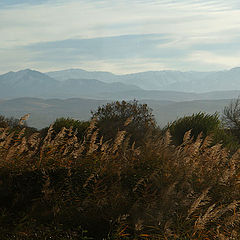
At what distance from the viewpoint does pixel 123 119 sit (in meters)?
18.1

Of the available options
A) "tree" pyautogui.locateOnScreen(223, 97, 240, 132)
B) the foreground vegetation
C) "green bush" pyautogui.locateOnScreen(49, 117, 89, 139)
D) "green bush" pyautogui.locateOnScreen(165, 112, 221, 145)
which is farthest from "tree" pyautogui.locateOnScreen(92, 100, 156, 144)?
the foreground vegetation

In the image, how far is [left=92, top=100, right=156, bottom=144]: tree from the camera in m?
16.0

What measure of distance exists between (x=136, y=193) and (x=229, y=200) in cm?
171

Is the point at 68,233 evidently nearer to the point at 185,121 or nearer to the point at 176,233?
the point at 176,233

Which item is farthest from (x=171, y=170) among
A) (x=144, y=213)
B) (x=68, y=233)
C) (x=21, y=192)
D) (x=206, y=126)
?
(x=206, y=126)

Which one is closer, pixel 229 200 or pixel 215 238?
pixel 215 238

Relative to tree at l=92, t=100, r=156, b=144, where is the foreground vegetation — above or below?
below

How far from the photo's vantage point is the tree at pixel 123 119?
52.6 ft

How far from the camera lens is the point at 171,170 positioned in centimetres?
707

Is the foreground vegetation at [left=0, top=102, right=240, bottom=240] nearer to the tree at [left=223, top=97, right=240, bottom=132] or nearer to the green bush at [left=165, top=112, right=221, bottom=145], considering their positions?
the green bush at [left=165, top=112, right=221, bottom=145]

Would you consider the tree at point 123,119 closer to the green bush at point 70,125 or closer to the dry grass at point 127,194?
the green bush at point 70,125

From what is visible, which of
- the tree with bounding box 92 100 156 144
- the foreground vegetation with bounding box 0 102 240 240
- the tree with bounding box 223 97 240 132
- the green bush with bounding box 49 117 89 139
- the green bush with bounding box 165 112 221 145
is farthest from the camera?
the tree with bounding box 223 97 240 132

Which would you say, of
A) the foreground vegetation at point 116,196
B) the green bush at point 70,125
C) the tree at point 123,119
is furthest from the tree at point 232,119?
the foreground vegetation at point 116,196

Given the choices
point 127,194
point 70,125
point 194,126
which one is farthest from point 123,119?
point 127,194
